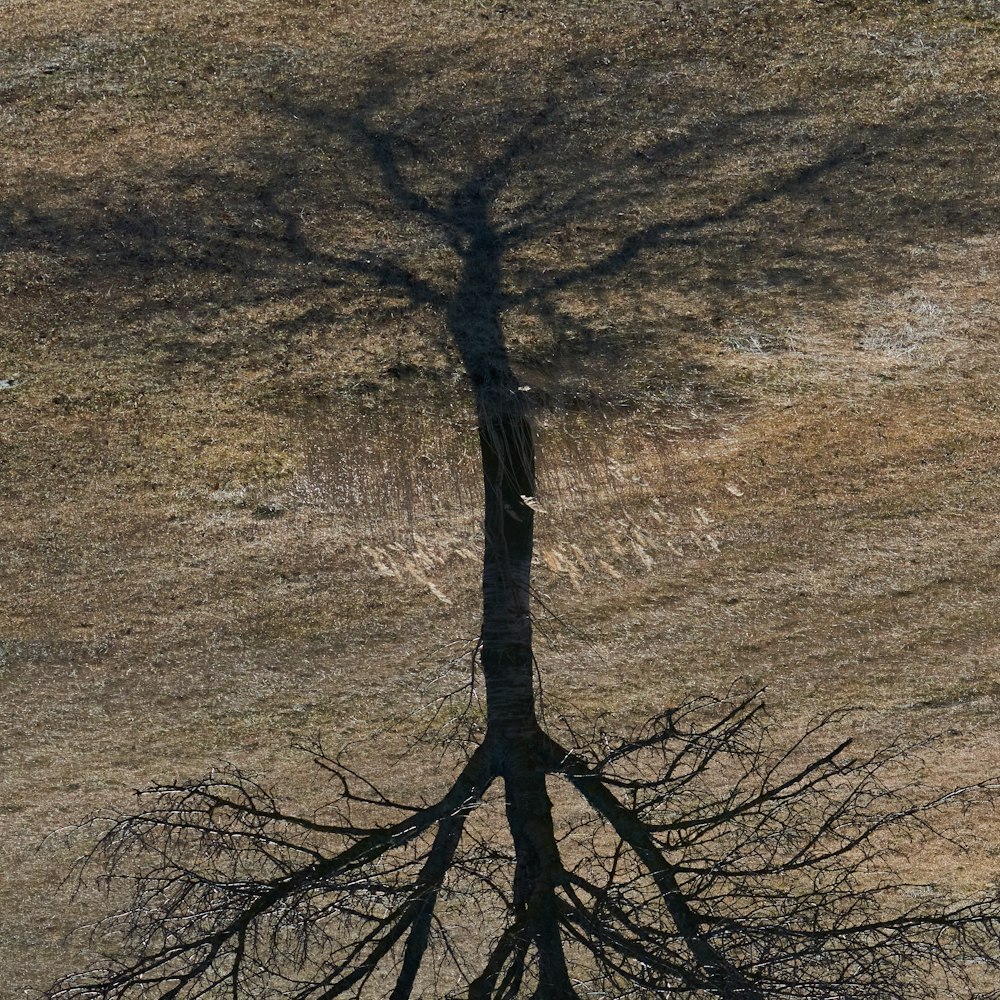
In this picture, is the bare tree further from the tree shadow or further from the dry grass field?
the dry grass field

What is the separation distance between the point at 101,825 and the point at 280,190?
566cm

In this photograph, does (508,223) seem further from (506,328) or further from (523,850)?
(523,850)

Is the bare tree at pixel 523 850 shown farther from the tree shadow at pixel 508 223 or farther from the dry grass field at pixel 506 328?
the dry grass field at pixel 506 328

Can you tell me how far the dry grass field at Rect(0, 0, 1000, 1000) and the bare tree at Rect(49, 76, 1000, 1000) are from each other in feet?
0.54

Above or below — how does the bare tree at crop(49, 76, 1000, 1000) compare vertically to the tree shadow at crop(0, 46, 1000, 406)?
below

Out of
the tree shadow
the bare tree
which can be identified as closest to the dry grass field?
the tree shadow

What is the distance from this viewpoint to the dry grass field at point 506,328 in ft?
23.6

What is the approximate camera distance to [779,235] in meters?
7.25

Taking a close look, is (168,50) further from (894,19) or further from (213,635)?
(894,19)

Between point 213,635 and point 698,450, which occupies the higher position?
point 698,450

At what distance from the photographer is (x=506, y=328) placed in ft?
24.2

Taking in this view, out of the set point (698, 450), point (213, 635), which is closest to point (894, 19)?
point (698, 450)

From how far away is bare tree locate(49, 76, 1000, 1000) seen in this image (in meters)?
6.07

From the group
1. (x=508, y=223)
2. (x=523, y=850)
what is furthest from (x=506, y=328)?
(x=523, y=850)
